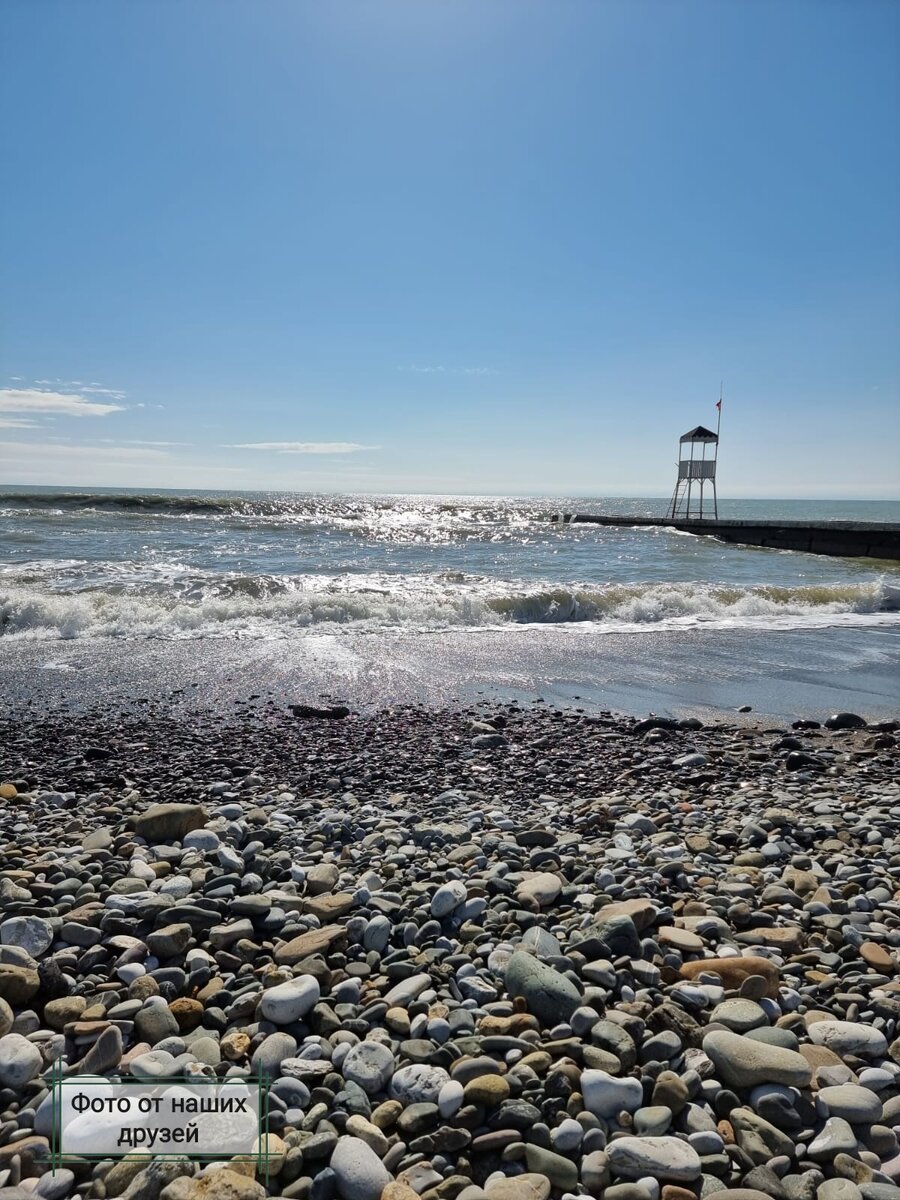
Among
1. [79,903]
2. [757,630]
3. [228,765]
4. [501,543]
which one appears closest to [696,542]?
[501,543]

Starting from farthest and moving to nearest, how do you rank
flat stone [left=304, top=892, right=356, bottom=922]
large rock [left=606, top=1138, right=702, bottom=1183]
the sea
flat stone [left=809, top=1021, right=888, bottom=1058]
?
the sea, flat stone [left=304, top=892, right=356, bottom=922], flat stone [left=809, top=1021, right=888, bottom=1058], large rock [left=606, top=1138, right=702, bottom=1183]

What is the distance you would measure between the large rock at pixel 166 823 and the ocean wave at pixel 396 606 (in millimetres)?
7035

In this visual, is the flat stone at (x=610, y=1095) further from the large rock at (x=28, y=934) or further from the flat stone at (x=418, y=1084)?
the large rock at (x=28, y=934)

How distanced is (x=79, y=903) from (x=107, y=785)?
6.63 feet

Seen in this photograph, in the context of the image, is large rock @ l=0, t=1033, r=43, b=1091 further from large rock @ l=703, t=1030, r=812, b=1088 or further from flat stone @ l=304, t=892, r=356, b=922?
large rock @ l=703, t=1030, r=812, b=1088

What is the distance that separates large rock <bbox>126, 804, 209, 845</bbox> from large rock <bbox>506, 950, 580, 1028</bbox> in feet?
6.95

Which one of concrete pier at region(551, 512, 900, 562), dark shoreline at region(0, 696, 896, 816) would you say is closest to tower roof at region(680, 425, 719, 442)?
concrete pier at region(551, 512, 900, 562)

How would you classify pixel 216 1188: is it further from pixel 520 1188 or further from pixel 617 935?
pixel 617 935

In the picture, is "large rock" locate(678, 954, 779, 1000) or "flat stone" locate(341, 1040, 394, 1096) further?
"large rock" locate(678, 954, 779, 1000)

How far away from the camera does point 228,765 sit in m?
5.35

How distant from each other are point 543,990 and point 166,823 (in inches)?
93.4

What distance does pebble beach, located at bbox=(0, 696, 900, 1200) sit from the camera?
1.92m

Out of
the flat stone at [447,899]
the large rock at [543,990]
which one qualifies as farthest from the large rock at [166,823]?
the large rock at [543,990]

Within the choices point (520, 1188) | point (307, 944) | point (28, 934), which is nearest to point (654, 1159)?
point (520, 1188)
